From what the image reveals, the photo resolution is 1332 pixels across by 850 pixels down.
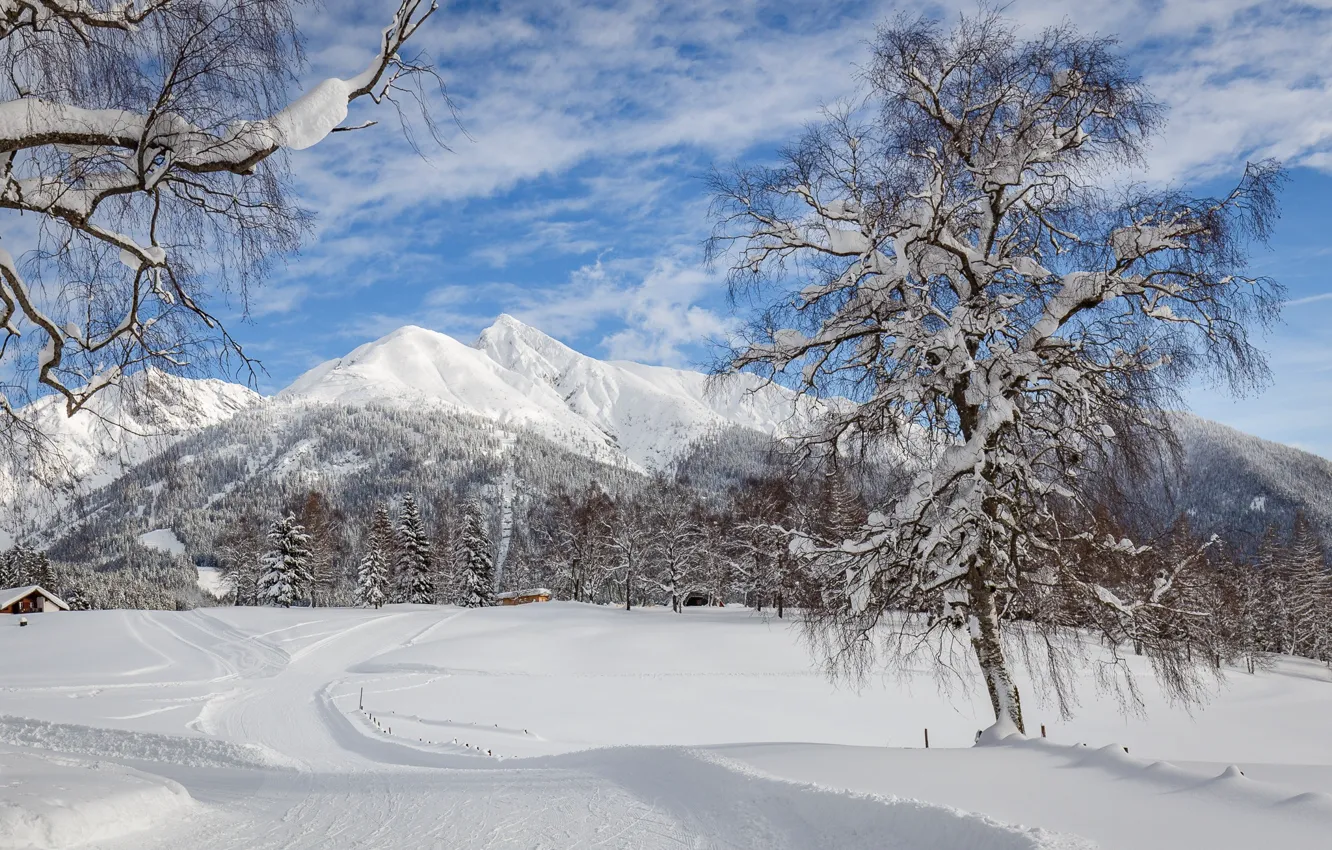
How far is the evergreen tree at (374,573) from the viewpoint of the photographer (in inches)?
2393

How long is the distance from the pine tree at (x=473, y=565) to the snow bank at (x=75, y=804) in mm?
58010

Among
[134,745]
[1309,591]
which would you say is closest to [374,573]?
[134,745]

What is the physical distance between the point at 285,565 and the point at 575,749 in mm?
50011

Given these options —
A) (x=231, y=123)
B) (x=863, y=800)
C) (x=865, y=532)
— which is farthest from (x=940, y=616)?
(x=231, y=123)

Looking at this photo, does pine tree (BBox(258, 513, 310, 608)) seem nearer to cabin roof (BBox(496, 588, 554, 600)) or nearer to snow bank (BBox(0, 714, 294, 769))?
cabin roof (BBox(496, 588, 554, 600))

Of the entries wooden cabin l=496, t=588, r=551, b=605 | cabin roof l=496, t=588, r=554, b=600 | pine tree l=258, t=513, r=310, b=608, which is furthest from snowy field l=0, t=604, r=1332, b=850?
cabin roof l=496, t=588, r=554, b=600

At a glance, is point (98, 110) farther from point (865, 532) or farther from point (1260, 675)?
point (1260, 675)

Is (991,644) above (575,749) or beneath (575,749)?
above

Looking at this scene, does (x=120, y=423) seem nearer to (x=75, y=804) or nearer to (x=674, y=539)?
(x=75, y=804)

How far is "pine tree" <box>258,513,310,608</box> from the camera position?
5891cm

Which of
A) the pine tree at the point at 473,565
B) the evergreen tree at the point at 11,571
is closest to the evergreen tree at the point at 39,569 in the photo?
the evergreen tree at the point at 11,571

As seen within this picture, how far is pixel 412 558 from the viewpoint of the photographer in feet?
207

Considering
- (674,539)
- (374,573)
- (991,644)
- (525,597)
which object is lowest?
(525,597)

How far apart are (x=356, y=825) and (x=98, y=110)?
6.36m
